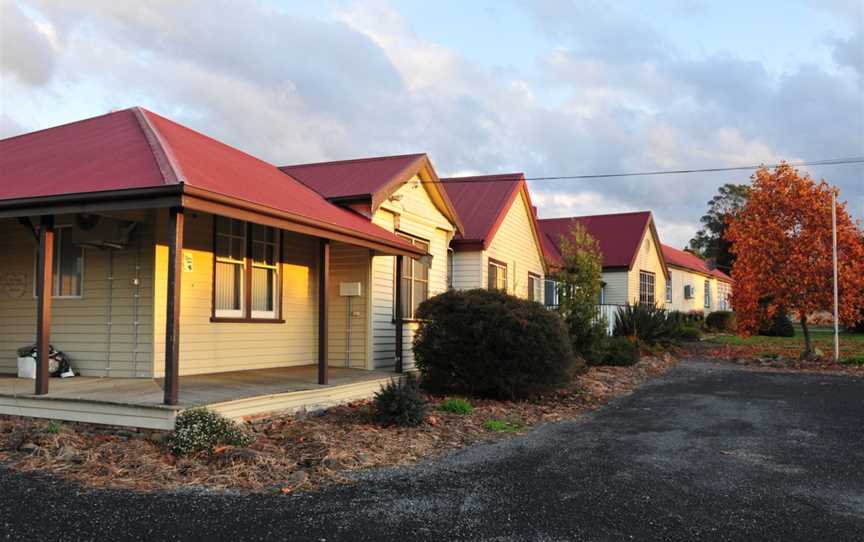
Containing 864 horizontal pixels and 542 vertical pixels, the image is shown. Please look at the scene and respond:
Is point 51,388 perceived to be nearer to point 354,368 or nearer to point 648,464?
point 354,368

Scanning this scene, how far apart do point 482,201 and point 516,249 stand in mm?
1929

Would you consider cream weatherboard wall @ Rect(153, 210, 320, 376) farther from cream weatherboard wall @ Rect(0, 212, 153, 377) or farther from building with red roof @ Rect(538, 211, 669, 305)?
building with red roof @ Rect(538, 211, 669, 305)

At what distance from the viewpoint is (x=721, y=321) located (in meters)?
37.6

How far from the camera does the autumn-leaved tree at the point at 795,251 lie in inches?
729

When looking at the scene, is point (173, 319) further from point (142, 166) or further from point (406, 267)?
point (406, 267)

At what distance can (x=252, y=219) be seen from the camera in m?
8.11

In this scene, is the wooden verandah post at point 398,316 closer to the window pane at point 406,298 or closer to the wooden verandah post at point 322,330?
the window pane at point 406,298

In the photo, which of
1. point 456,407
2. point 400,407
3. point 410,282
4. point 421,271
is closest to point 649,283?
point 421,271

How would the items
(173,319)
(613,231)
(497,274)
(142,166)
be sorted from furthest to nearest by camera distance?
(613,231), (497,274), (142,166), (173,319)

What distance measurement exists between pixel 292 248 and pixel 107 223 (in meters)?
3.35

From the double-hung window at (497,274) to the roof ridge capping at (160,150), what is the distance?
9.57 m

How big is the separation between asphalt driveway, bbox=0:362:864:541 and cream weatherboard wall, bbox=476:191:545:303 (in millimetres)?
9576

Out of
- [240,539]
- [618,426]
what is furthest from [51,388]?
[618,426]

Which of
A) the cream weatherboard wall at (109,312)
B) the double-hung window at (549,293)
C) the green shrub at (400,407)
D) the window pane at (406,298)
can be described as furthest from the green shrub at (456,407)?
the double-hung window at (549,293)
